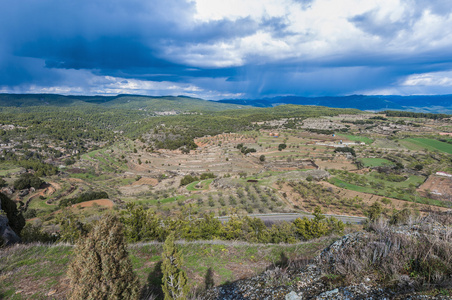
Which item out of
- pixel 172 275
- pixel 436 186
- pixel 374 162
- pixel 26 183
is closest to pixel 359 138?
pixel 374 162

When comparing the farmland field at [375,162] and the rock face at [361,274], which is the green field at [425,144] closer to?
the farmland field at [375,162]

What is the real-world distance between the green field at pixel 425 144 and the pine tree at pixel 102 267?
103 m

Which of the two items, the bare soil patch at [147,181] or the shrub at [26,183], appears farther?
the bare soil patch at [147,181]

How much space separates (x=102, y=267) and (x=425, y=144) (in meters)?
112

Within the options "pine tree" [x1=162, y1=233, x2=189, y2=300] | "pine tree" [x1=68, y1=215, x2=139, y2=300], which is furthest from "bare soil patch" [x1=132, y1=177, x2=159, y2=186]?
"pine tree" [x1=68, y1=215, x2=139, y2=300]

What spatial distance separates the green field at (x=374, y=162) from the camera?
6034cm

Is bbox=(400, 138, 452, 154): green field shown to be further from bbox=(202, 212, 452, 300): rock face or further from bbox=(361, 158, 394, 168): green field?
bbox=(202, 212, 452, 300): rock face

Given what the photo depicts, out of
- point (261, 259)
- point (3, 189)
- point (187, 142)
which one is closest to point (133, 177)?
point (3, 189)

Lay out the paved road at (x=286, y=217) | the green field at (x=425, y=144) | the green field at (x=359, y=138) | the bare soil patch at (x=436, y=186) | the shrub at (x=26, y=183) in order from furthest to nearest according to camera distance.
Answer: the green field at (x=359, y=138), the green field at (x=425, y=144), the shrub at (x=26, y=183), the bare soil patch at (x=436, y=186), the paved road at (x=286, y=217)

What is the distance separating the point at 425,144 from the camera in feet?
259

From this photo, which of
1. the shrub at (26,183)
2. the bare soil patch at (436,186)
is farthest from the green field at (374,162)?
the shrub at (26,183)

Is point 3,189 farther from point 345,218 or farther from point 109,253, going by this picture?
point 345,218

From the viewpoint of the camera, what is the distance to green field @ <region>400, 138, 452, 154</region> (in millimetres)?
73000

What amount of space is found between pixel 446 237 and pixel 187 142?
103105 mm
